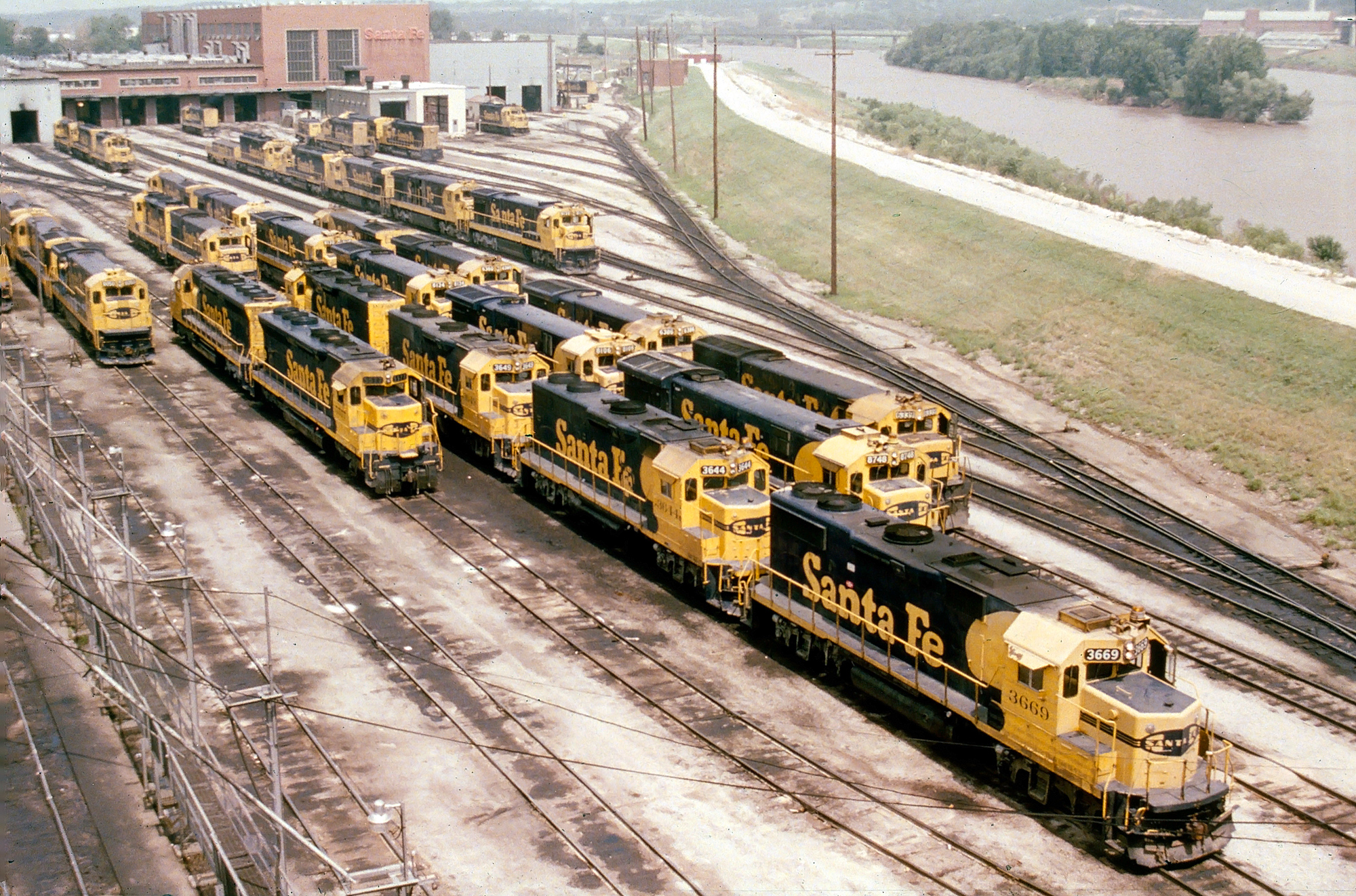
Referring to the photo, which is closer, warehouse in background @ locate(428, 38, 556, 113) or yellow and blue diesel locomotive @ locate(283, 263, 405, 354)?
yellow and blue diesel locomotive @ locate(283, 263, 405, 354)

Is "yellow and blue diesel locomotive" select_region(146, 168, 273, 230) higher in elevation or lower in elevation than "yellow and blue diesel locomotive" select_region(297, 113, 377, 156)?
lower

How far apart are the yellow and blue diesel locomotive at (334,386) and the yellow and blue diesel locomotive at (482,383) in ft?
4.58

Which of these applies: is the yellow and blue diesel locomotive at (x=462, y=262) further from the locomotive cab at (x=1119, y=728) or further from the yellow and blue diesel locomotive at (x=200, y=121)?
the yellow and blue diesel locomotive at (x=200, y=121)

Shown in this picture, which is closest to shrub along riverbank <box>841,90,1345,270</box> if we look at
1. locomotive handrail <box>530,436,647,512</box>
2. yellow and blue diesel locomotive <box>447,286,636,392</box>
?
yellow and blue diesel locomotive <box>447,286,636,392</box>

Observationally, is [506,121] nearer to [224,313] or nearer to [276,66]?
[276,66]

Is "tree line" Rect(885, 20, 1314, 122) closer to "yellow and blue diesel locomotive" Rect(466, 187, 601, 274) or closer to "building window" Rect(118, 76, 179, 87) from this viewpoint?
"yellow and blue diesel locomotive" Rect(466, 187, 601, 274)

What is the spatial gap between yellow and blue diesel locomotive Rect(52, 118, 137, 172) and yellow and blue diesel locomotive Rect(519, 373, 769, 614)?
81.9 m

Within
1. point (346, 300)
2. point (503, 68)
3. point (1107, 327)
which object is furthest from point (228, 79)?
point (1107, 327)

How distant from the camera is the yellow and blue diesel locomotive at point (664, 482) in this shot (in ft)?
99.2

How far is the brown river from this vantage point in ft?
301

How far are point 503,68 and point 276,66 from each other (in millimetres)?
26199

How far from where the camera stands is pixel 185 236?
67.8 m

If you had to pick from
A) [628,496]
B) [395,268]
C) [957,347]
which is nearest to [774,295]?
[957,347]

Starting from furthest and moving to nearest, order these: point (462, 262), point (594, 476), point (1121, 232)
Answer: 1. point (1121, 232)
2. point (462, 262)
3. point (594, 476)
